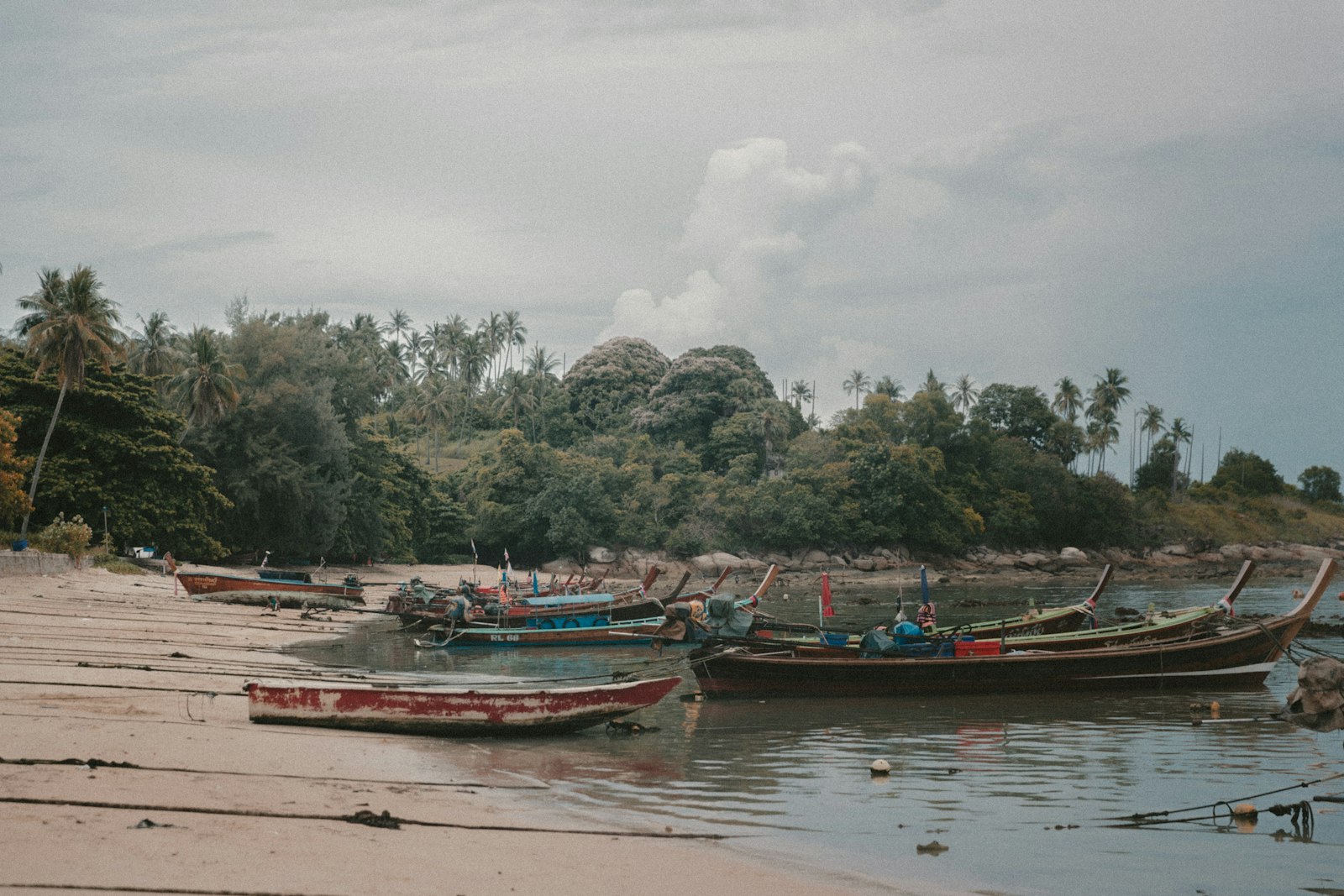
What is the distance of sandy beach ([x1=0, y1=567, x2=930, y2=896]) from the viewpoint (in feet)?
23.9

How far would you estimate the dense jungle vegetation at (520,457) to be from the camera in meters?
43.9

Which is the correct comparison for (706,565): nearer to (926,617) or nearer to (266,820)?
(926,617)

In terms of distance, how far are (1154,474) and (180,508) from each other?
3557 inches

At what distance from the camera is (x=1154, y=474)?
101562 mm

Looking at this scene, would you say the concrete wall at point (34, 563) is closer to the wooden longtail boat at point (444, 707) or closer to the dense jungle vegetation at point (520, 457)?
the dense jungle vegetation at point (520, 457)

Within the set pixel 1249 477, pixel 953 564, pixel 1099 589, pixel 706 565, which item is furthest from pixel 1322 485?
pixel 1099 589

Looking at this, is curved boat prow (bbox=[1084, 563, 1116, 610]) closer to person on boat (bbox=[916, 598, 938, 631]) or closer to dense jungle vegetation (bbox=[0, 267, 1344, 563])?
person on boat (bbox=[916, 598, 938, 631])

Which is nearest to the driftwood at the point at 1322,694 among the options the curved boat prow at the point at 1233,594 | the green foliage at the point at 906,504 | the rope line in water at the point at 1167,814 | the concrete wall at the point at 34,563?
the rope line in water at the point at 1167,814

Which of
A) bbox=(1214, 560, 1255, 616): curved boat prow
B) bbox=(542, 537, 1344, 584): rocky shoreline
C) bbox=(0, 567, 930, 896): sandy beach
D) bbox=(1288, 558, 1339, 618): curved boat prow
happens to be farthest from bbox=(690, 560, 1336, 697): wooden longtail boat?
bbox=(542, 537, 1344, 584): rocky shoreline

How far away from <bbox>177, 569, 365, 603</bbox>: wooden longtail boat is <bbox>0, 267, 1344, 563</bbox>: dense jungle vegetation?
6723mm

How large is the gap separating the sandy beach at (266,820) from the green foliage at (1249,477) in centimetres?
10441

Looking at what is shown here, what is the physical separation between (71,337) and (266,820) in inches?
1500

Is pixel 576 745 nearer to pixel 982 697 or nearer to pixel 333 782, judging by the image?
pixel 333 782

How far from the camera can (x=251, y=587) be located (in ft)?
130
